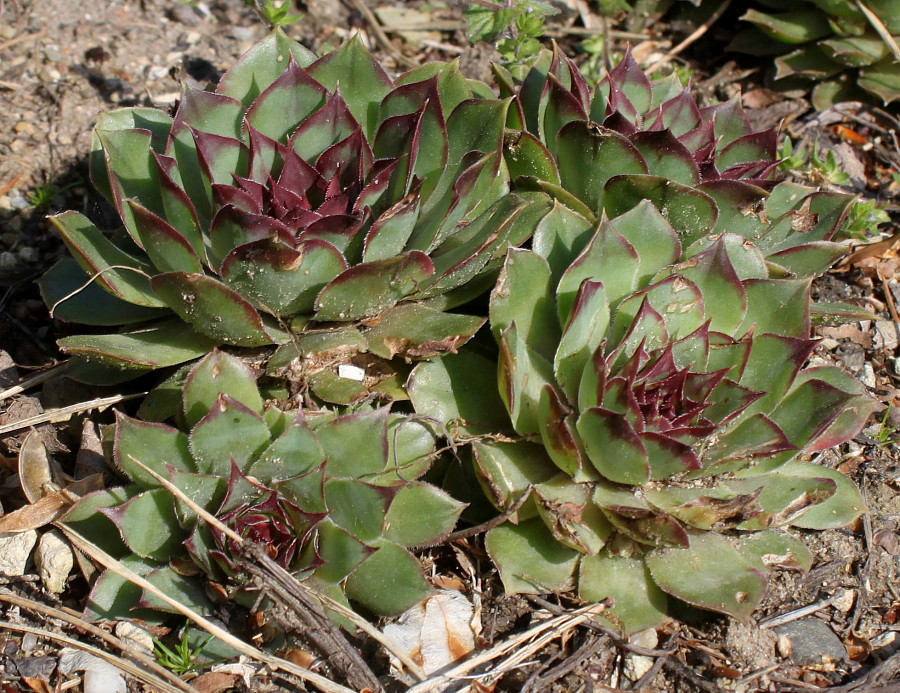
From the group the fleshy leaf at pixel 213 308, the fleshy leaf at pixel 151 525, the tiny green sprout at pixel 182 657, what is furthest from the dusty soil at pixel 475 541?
the fleshy leaf at pixel 213 308

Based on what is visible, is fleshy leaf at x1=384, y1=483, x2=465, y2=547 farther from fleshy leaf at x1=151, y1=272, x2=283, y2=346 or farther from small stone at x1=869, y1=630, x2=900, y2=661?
small stone at x1=869, y1=630, x2=900, y2=661

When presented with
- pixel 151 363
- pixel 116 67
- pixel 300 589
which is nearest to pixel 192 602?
pixel 300 589

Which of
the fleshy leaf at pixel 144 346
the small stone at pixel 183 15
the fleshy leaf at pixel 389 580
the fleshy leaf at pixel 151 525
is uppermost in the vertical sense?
the small stone at pixel 183 15

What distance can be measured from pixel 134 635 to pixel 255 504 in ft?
1.77

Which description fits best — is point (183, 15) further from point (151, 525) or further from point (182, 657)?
point (182, 657)

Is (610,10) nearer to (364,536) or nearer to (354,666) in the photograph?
(364,536)

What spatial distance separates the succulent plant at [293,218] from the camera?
7.44ft

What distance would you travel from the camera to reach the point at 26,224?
138 inches

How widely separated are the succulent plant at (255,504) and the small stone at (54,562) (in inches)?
8.0

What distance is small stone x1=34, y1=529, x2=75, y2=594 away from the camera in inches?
97.0

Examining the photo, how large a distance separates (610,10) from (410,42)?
1031 mm

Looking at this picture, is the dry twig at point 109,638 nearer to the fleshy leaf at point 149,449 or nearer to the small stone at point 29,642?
the small stone at point 29,642

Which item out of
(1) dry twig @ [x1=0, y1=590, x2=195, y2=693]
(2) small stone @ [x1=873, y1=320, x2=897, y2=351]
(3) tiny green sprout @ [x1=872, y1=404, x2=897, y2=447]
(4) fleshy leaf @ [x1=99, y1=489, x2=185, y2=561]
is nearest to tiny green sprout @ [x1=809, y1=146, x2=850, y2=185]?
(2) small stone @ [x1=873, y1=320, x2=897, y2=351]

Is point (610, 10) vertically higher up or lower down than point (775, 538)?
higher up
